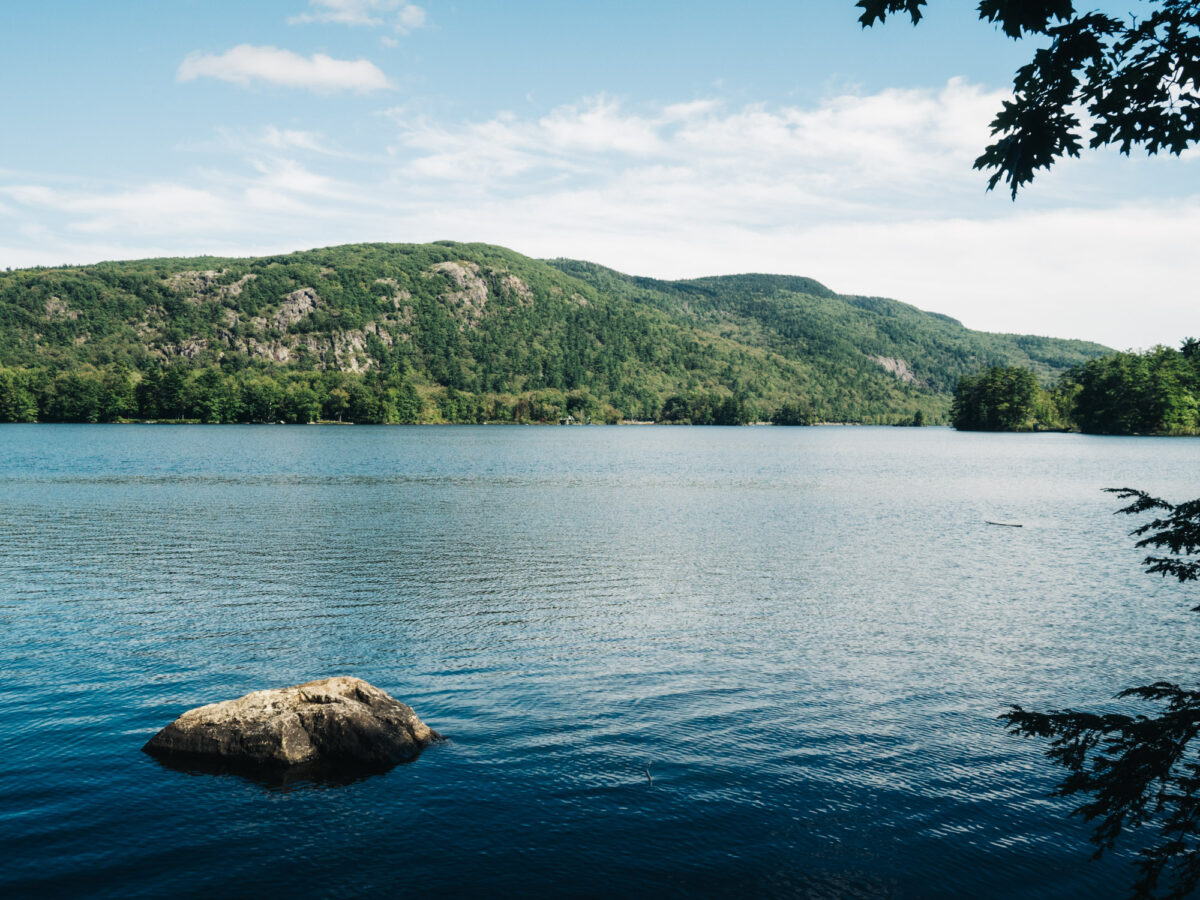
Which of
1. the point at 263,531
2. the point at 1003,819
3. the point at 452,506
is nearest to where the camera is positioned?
the point at 1003,819

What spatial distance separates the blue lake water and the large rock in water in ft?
2.30

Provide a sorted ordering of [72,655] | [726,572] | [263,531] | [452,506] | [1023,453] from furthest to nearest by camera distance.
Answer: [1023,453]
[452,506]
[263,531]
[726,572]
[72,655]

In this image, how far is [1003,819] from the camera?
15211 millimetres

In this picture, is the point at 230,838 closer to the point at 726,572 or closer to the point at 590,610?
the point at 590,610

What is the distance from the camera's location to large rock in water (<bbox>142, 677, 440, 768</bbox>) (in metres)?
17.0

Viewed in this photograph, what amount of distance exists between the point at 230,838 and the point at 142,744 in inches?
207

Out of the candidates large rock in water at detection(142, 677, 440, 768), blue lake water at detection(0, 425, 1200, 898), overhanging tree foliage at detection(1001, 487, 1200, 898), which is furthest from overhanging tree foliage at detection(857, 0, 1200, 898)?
large rock in water at detection(142, 677, 440, 768)

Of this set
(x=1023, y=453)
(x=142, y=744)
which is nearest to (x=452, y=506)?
(x=142, y=744)

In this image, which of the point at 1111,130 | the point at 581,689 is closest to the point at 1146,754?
the point at 1111,130

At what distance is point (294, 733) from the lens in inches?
677

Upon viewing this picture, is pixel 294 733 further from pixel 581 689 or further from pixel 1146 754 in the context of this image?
pixel 1146 754

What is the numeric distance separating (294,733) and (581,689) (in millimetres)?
7731

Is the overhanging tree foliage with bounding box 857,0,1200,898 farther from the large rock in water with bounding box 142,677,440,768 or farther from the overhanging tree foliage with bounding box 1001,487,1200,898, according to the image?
the large rock in water with bounding box 142,677,440,768

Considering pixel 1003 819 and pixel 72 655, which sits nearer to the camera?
pixel 1003 819
